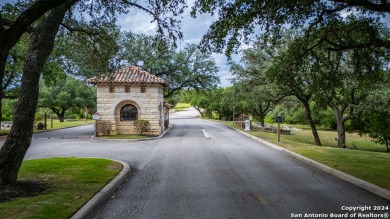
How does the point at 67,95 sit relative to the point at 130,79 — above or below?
above

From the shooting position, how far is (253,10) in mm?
8750

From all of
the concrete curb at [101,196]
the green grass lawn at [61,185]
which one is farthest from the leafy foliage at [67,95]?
the concrete curb at [101,196]

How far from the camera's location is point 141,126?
22109 millimetres

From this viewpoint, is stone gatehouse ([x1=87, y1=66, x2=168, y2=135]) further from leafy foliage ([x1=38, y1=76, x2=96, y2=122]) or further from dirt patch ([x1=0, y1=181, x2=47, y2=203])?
Result: leafy foliage ([x1=38, y1=76, x2=96, y2=122])

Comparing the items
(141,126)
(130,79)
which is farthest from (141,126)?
(130,79)

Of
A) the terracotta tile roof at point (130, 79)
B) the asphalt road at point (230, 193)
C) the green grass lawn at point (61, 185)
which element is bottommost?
the asphalt road at point (230, 193)

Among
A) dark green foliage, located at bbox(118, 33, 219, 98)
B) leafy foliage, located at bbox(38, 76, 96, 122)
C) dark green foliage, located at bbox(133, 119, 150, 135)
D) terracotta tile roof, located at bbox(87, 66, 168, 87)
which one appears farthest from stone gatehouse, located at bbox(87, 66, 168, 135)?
leafy foliage, located at bbox(38, 76, 96, 122)

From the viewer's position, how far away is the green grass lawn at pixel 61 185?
4949 millimetres

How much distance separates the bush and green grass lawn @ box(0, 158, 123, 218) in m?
11.9

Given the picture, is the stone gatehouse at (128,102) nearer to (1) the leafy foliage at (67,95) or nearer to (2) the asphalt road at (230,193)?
(2) the asphalt road at (230,193)

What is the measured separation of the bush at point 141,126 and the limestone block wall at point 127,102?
50cm

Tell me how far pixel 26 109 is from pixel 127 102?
16.4 meters

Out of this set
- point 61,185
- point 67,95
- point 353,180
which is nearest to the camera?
point 61,185

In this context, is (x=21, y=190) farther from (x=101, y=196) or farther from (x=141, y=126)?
(x=141, y=126)
